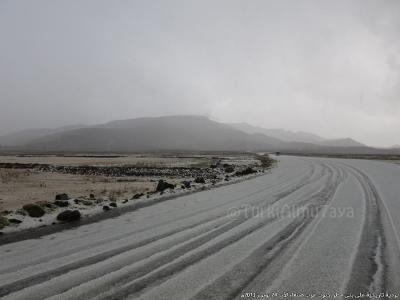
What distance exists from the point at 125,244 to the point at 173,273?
90.8 inches

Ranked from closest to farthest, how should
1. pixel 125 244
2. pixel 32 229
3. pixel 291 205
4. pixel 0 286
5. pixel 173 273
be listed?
pixel 0 286 → pixel 173 273 → pixel 125 244 → pixel 32 229 → pixel 291 205

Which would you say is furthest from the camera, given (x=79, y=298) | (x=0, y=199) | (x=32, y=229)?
(x=0, y=199)

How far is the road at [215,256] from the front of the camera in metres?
5.56

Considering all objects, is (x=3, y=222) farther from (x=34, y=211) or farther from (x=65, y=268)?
(x=65, y=268)

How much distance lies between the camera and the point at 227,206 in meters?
13.5

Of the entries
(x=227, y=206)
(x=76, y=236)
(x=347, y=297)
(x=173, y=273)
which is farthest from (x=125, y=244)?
(x=227, y=206)

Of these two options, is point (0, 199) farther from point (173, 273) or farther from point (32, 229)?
point (173, 273)

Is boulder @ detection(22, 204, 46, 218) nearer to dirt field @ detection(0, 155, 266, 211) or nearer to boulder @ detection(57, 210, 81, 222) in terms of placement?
boulder @ detection(57, 210, 81, 222)

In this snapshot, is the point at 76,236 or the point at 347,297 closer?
the point at 347,297

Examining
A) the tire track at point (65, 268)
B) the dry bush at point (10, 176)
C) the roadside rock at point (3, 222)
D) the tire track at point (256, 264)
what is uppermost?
the tire track at point (256, 264)

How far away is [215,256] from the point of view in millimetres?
7246

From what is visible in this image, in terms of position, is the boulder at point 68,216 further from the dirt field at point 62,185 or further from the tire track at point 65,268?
the dirt field at point 62,185

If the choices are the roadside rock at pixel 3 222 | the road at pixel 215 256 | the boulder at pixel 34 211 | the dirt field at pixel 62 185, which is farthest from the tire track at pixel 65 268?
the dirt field at pixel 62 185

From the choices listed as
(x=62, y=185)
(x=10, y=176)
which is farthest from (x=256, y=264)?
(x=10, y=176)
